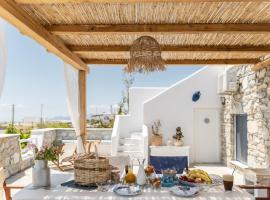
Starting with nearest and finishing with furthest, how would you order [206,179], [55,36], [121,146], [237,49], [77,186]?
[77,186]
[206,179]
[55,36]
[237,49]
[121,146]

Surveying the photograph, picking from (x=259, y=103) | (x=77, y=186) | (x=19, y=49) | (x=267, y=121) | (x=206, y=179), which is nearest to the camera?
(x=77, y=186)

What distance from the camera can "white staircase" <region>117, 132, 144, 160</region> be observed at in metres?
10.1

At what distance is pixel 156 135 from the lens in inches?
399

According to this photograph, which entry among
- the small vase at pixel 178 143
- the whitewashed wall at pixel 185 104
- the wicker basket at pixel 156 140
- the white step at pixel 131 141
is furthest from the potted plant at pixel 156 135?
the white step at pixel 131 141

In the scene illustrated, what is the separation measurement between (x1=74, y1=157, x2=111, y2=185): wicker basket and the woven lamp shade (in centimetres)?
133

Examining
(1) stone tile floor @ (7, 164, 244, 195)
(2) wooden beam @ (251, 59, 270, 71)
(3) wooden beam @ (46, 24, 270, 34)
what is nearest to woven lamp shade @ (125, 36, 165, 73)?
(3) wooden beam @ (46, 24, 270, 34)

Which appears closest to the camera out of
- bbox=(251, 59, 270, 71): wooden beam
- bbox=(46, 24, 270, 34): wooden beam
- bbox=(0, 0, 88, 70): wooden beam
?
bbox=(0, 0, 88, 70): wooden beam

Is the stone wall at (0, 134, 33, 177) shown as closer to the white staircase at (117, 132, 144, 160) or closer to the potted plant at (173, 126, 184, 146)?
the white staircase at (117, 132, 144, 160)

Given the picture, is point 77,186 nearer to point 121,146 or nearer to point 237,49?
point 237,49

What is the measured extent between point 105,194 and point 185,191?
2.52ft

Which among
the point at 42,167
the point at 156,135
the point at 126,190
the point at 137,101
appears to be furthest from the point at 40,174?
the point at 137,101

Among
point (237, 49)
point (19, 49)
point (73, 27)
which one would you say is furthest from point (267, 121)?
point (19, 49)

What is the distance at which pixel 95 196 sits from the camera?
3.16 m

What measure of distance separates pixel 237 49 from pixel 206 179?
3.27 meters
